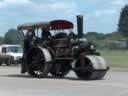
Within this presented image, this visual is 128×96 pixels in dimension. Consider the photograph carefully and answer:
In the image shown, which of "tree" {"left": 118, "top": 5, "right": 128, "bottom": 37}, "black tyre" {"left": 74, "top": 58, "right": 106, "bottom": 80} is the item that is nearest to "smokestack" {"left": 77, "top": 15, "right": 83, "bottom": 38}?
"black tyre" {"left": 74, "top": 58, "right": 106, "bottom": 80}

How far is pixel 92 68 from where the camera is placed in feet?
81.3

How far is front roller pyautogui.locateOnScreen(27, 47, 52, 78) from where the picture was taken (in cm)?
2661

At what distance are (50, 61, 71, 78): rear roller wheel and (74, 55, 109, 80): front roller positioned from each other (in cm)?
149

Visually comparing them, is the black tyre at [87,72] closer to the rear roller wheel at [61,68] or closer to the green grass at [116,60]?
the rear roller wheel at [61,68]

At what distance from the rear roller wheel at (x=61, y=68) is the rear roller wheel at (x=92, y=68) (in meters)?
1.51

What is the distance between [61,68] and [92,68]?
297 centimetres

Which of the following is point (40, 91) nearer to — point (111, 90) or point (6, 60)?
point (111, 90)

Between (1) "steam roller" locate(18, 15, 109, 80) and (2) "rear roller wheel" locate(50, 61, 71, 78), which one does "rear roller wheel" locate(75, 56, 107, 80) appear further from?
(2) "rear roller wheel" locate(50, 61, 71, 78)

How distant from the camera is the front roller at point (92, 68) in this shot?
24.9m

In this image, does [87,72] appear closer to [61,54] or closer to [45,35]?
[61,54]

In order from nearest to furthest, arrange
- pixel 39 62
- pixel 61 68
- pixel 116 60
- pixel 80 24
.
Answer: pixel 80 24 < pixel 39 62 < pixel 61 68 < pixel 116 60

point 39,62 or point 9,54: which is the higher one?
point 39,62

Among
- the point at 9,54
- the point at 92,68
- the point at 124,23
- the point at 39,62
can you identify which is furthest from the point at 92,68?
the point at 124,23

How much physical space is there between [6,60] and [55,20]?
19554 mm
